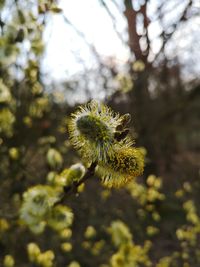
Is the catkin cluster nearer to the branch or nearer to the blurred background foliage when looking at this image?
the branch

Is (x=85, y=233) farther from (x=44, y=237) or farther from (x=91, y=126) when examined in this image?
(x=91, y=126)

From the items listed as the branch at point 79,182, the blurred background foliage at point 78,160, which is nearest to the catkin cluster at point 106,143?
the branch at point 79,182

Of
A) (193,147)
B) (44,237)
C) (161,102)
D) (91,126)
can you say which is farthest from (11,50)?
(193,147)

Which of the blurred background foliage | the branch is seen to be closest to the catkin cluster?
the branch

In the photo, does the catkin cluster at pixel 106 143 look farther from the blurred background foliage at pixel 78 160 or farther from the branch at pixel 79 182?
the blurred background foliage at pixel 78 160

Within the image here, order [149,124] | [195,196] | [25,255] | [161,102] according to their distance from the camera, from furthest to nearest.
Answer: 1. [161,102]
2. [149,124]
3. [195,196]
4. [25,255]

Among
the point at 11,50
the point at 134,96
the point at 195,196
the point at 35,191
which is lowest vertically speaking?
the point at 35,191

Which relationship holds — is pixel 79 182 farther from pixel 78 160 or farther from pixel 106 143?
pixel 78 160

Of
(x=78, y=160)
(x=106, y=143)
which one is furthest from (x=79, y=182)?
(x=78, y=160)
